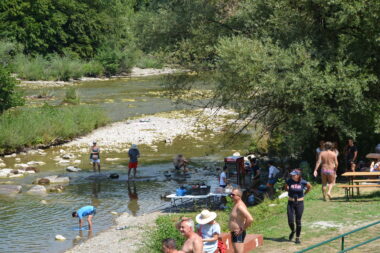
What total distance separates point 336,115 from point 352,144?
1070 millimetres

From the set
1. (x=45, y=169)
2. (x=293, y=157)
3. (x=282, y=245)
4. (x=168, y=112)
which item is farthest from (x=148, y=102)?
(x=282, y=245)

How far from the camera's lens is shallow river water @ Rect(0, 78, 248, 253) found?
1780cm

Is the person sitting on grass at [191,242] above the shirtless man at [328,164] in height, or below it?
below

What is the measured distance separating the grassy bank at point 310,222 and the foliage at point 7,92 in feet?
64.3

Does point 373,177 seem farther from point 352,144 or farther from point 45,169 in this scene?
point 45,169

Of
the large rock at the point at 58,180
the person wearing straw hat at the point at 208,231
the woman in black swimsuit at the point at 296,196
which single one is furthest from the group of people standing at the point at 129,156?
the person wearing straw hat at the point at 208,231

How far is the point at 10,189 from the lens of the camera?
23.3 m

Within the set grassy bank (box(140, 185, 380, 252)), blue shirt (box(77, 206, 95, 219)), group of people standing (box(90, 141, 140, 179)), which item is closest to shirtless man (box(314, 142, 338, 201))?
grassy bank (box(140, 185, 380, 252))

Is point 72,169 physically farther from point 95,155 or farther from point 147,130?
point 147,130

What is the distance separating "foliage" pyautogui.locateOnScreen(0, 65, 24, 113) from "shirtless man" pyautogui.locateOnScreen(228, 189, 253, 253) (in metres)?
24.5

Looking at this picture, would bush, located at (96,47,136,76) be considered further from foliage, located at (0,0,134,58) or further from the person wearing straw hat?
the person wearing straw hat

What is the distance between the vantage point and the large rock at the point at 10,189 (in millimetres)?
23031

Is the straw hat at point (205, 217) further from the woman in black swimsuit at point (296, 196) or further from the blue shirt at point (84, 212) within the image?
the blue shirt at point (84, 212)

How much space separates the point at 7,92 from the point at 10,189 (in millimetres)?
11317
